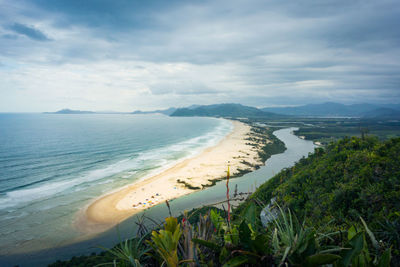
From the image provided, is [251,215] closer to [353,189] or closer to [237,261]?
[237,261]

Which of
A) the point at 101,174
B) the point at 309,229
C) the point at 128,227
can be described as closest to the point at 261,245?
the point at 309,229

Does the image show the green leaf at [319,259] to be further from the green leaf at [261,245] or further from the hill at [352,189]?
the hill at [352,189]

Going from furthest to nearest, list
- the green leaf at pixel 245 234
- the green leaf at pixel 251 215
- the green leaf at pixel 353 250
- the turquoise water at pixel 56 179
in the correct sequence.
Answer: the turquoise water at pixel 56 179, the green leaf at pixel 251 215, the green leaf at pixel 245 234, the green leaf at pixel 353 250

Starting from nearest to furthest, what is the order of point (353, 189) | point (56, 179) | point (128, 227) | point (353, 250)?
point (353, 250) < point (353, 189) < point (128, 227) < point (56, 179)

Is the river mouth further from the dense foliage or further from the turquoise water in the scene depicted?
the dense foliage

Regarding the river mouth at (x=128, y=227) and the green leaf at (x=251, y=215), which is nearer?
the green leaf at (x=251, y=215)

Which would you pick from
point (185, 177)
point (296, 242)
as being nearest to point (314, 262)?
point (296, 242)

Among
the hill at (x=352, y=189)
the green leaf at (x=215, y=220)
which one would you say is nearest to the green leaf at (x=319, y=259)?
the green leaf at (x=215, y=220)
